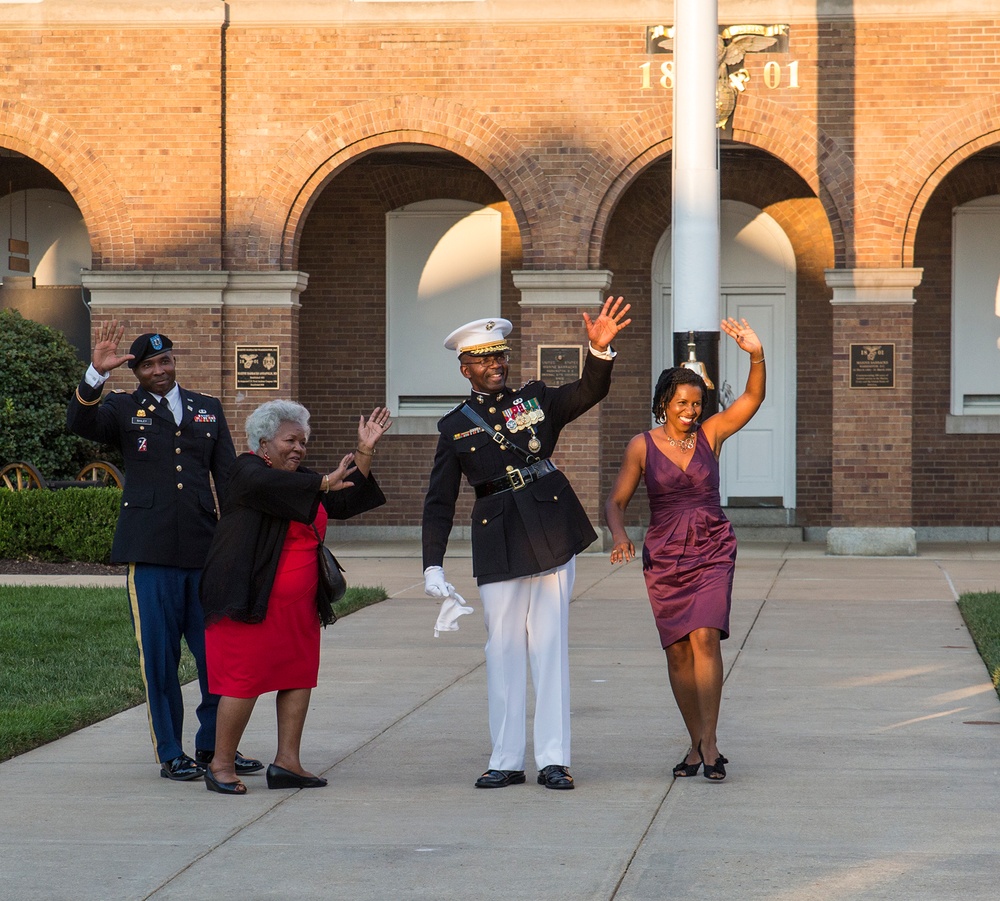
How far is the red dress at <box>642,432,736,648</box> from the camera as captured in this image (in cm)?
642

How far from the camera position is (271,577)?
610cm

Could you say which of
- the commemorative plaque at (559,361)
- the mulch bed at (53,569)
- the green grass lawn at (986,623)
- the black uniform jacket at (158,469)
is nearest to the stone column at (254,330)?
the mulch bed at (53,569)

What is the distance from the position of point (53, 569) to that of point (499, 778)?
9.10 metres

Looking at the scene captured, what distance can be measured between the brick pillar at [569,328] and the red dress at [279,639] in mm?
10104

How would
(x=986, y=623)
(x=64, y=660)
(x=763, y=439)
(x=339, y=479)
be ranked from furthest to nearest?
(x=763, y=439) < (x=986, y=623) < (x=64, y=660) < (x=339, y=479)

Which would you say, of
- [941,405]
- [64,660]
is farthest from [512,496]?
[941,405]

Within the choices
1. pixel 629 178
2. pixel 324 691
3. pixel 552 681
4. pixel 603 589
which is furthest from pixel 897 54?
pixel 552 681

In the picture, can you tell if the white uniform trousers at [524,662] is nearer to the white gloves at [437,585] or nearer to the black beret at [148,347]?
the white gloves at [437,585]

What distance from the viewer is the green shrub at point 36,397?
615 inches

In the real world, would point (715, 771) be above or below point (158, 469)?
below

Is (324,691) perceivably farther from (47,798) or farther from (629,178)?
(629,178)

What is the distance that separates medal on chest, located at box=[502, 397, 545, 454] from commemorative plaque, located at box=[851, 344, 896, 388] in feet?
33.6

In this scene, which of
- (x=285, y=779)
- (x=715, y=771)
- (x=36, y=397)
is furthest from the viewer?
(x=36, y=397)

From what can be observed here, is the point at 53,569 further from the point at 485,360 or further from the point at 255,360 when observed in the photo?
the point at 485,360
